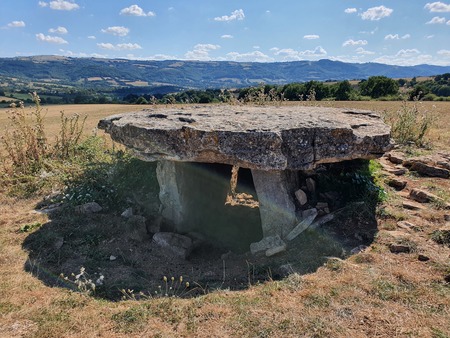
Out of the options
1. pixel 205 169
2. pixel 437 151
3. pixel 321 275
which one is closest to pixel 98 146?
pixel 205 169

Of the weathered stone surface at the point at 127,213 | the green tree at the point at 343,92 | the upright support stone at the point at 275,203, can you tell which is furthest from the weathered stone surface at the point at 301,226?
the green tree at the point at 343,92

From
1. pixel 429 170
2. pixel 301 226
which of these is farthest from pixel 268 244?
pixel 429 170

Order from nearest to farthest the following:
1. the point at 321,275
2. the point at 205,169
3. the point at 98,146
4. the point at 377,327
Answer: the point at 377,327
the point at 321,275
the point at 205,169
the point at 98,146

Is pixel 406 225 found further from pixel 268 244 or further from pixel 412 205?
pixel 268 244

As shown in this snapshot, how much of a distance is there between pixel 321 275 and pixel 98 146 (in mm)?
7590

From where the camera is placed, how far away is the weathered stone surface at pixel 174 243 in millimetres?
6168

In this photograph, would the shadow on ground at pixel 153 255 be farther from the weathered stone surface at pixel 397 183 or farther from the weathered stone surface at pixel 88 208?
the weathered stone surface at pixel 397 183

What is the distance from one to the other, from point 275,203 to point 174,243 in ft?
6.20

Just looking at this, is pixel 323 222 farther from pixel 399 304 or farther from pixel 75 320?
pixel 75 320

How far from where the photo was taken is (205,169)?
8.12m

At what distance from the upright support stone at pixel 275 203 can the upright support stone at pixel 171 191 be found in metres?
1.59

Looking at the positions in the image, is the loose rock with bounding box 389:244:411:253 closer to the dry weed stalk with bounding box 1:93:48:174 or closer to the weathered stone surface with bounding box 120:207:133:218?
the weathered stone surface with bounding box 120:207:133:218

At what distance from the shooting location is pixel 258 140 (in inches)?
223

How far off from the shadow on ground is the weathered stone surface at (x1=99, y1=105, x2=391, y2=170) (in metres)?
1.09
